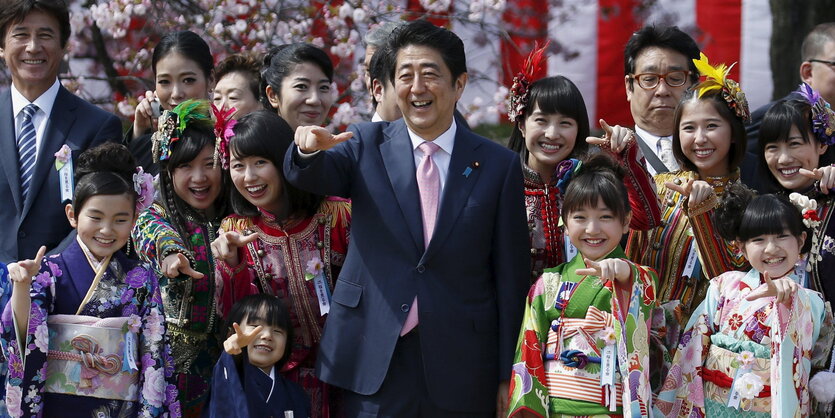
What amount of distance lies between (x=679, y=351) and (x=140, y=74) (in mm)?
5540

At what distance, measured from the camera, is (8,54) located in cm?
582

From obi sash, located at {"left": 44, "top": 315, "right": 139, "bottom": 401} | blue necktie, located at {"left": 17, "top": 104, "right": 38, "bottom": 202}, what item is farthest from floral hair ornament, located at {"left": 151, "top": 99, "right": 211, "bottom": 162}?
obi sash, located at {"left": 44, "top": 315, "right": 139, "bottom": 401}

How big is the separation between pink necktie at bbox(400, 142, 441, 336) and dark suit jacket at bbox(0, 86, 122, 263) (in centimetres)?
187

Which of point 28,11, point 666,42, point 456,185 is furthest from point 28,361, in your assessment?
point 666,42

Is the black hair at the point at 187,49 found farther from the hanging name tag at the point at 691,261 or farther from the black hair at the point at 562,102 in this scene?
the hanging name tag at the point at 691,261

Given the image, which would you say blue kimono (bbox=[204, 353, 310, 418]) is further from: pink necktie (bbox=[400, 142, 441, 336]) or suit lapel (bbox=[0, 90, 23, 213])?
suit lapel (bbox=[0, 90, 23, 213])

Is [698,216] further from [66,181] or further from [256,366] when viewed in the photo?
[66,181]

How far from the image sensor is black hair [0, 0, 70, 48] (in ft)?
18.9

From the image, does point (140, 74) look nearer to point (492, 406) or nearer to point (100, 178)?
point (100, 178)

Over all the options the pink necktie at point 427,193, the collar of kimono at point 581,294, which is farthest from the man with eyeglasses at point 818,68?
the pink necktie at point 427,193

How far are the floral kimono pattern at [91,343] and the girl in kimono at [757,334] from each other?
2172mm

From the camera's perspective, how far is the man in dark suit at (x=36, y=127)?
5.46m

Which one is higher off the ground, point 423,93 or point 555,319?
point 423,93

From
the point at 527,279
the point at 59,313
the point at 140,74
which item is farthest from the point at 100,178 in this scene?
the point at 140,74
